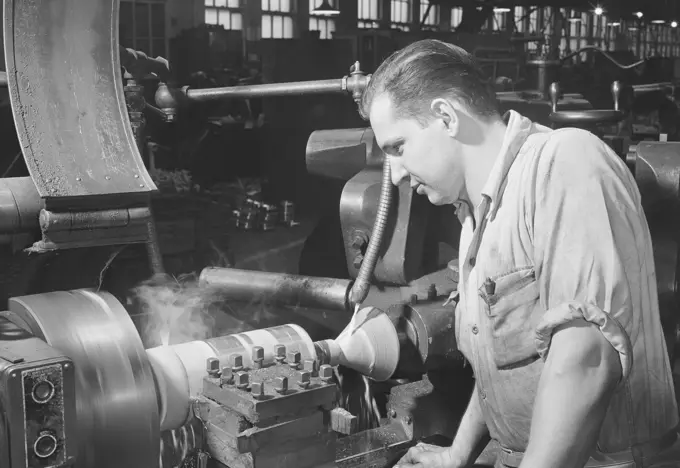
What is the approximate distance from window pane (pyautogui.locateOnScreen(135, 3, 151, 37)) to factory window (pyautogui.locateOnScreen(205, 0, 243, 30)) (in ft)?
1.76

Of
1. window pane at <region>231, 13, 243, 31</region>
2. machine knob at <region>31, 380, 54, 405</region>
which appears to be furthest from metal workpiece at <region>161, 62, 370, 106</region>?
window pane at <region>231, 13, 243, 31</region>

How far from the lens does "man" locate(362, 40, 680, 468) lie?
1.04 metres

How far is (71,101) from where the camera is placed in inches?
70.7

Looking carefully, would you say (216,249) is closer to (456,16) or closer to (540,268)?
(540,268)

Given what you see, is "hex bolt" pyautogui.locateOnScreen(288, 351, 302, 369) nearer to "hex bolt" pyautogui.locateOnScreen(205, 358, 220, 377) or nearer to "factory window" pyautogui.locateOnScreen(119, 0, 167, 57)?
"hex bolt" pyautogui.locateOnScreen(205, 358, 220, 377)

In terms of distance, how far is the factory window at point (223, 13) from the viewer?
4195 mm

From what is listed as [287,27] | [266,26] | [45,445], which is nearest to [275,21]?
[287,27]

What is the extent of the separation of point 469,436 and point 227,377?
1.73ft

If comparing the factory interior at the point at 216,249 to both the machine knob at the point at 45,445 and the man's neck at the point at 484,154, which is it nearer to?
the machine knob at the point at 45,445

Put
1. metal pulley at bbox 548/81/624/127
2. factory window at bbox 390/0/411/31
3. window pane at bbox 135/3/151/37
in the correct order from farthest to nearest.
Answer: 1. factory window at bbox 390/0/411/31
2. window pane at bbox 135/3/151/37
3. metal pulley at bbox 548/81/624/127

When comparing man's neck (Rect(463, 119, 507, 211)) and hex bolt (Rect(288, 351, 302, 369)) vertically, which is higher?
man's neck (Rect(463, 119, 507, 211))

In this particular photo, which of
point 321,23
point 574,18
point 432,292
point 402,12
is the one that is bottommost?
point 432,292

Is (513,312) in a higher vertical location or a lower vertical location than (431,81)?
lower

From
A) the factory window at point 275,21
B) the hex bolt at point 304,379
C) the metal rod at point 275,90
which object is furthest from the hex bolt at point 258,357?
the factory window at point 275,21
